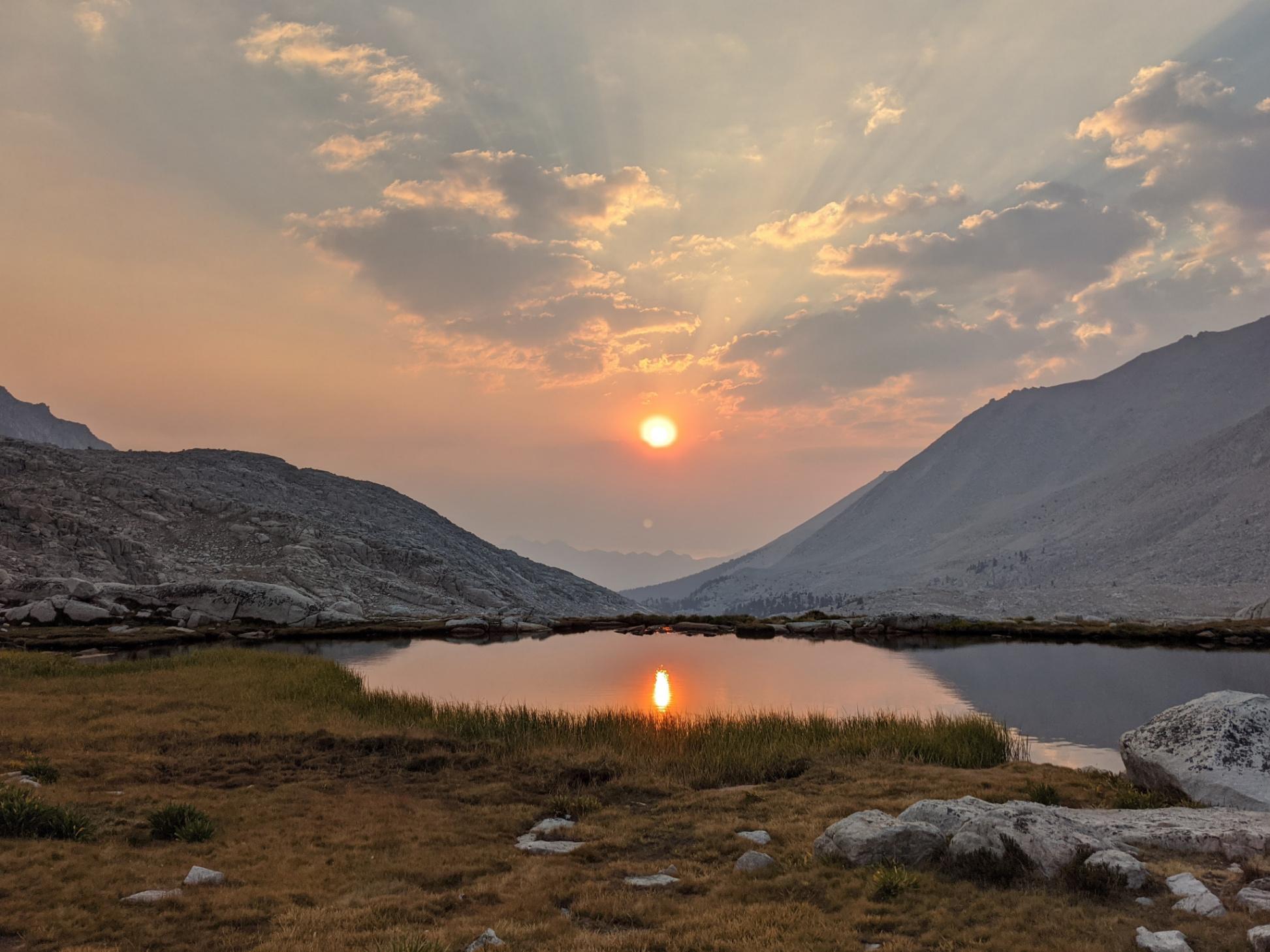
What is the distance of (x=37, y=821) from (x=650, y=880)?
13070 millimetres

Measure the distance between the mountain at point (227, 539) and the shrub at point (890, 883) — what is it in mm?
86793

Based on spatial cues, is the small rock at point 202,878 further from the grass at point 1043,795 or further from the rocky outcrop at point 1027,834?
the grass at point 1043,795

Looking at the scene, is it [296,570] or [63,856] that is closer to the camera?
[63,856]

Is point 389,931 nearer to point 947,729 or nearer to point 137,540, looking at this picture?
point 947,729

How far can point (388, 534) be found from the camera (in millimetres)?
163000

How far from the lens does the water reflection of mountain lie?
35562mm

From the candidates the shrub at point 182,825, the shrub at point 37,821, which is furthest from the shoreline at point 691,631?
the shrub at point 182,825

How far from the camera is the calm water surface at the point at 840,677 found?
124 feet

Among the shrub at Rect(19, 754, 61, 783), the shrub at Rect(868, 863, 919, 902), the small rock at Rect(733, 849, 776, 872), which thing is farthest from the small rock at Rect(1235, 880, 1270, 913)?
the shrub at Rect(19, 754, 61, 783)

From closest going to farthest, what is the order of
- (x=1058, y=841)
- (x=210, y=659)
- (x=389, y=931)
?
1. (x=389, y=931)
2. (x=1058, y=841)
3. (x=210, y=659)

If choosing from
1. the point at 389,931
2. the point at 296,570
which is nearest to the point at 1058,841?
the point at 389,931

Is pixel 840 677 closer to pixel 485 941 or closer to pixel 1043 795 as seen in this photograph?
pixel 1043 795

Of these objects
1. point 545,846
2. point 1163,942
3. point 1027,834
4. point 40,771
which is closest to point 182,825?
point 40,771

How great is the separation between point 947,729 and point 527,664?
117ft
